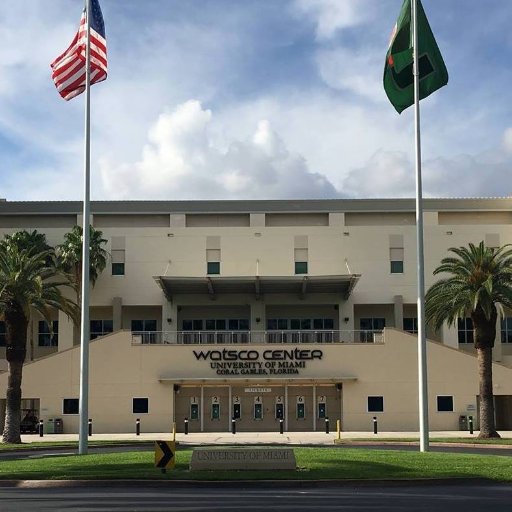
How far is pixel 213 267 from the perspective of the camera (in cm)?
5841

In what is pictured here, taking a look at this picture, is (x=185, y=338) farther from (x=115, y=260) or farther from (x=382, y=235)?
(x=382, y=235)

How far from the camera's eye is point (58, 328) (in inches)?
2311

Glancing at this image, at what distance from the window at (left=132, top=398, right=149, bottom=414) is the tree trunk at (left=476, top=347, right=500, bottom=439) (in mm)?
18257

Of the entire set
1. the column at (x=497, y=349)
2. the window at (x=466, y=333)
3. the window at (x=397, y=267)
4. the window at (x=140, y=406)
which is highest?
the window at (x=397, y=267)

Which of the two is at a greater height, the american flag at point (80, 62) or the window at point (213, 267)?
the american flag at point (80, 62)

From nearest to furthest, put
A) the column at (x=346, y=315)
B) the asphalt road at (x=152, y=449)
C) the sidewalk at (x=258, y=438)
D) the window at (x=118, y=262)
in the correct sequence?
the asphalt road at (x=152, y=449), the sidewalk at (x=258, y=438), the column at (x=346, y=315), the window at (x=118, y=262)

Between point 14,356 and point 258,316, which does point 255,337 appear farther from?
point 14,356

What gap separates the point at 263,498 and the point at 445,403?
32.3 metres

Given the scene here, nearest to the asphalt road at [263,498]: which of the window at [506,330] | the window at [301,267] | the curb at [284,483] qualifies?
the curb at [284,483]

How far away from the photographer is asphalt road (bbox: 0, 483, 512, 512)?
16.6 metres

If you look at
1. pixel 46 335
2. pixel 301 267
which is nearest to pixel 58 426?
pixel 46 335

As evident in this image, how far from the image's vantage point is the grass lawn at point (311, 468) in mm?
21516

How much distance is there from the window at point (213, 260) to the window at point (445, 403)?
56.6ft

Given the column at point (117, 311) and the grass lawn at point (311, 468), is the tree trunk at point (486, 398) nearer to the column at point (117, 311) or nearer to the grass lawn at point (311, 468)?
the grass lawn at point (311, 468)
